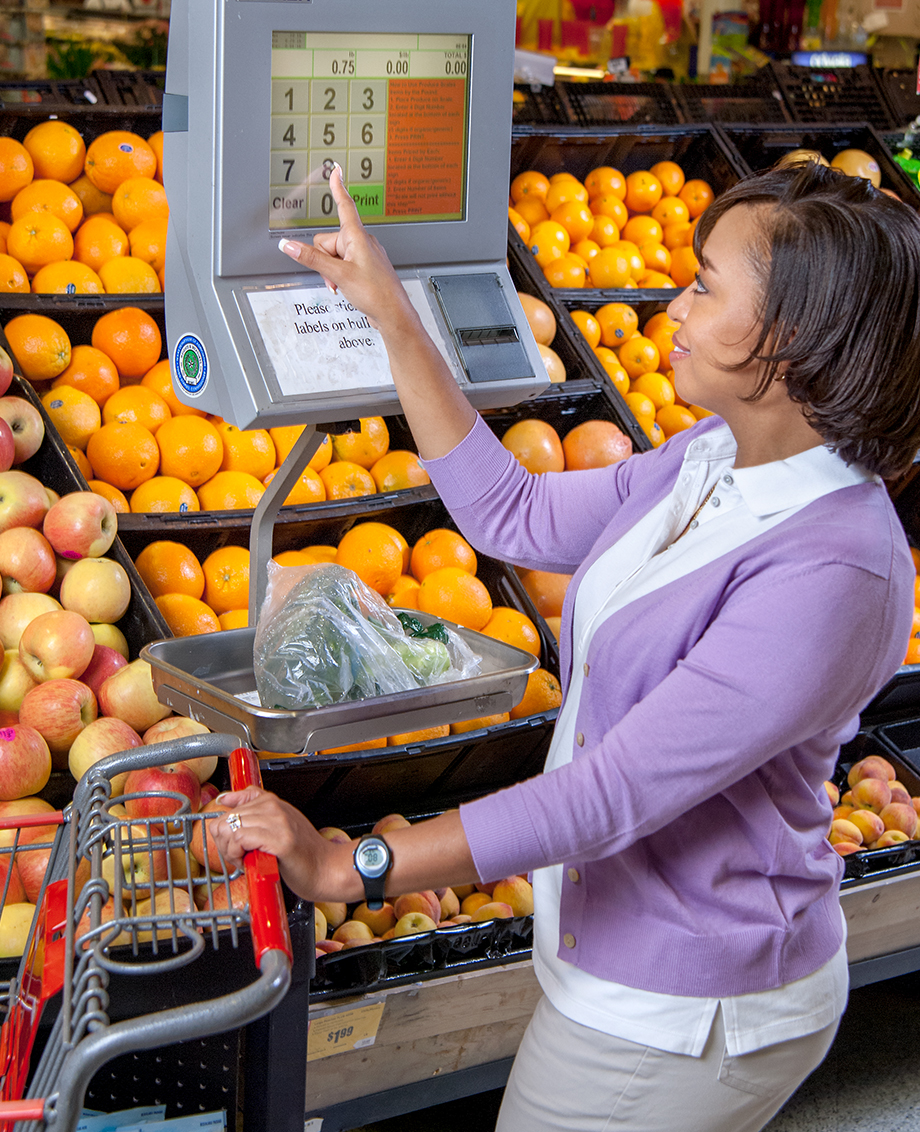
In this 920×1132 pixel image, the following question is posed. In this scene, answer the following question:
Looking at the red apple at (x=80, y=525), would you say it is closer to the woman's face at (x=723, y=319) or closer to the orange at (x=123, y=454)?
the orange at (x=123, y=454)

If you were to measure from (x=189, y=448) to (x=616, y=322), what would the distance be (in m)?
1.36

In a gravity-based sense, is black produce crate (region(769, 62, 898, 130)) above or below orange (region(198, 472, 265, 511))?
above

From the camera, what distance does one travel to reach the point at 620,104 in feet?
11.6

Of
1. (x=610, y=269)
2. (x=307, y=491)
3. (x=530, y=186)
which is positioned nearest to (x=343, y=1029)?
(x=307, y=491)

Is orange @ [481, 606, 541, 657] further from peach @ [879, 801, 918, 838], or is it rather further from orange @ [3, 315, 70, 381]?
orange @ [3, 315, 70, 381]

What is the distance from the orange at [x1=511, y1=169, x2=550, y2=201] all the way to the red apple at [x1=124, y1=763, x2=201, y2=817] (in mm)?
2330

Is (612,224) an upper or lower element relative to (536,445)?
upper

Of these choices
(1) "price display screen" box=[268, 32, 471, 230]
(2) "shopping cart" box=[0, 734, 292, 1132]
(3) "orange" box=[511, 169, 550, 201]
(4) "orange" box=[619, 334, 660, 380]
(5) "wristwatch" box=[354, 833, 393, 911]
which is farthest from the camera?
(3) "orange" box=[511, 169, 550, 201]

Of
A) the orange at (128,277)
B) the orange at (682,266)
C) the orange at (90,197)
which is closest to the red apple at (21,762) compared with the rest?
the orange at (128,277)

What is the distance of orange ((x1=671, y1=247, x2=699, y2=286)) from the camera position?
3.45 metres

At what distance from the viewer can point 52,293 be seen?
7.85 ft

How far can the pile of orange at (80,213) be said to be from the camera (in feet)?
8.16

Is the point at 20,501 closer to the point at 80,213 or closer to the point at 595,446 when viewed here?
the point at 80,213

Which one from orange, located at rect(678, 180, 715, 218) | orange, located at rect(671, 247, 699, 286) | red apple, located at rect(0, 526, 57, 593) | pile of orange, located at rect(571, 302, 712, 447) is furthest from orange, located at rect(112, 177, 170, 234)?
orange, located at rect(678, 180, 715, 218)
